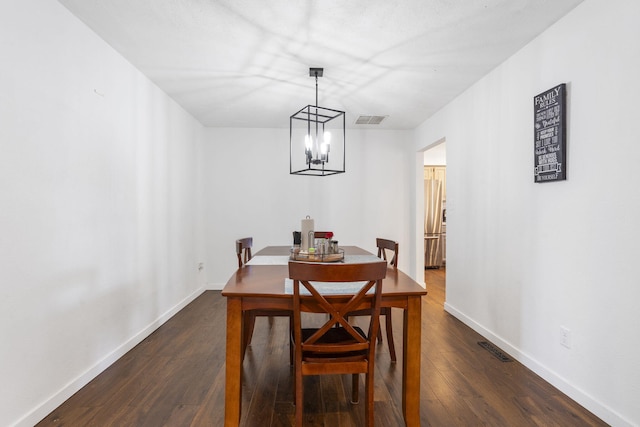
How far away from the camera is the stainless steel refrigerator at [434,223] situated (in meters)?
6.88

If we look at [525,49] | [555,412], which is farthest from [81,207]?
[525,49]

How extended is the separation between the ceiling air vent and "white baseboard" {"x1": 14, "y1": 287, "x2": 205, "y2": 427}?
11.2ft

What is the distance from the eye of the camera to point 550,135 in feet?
7.64

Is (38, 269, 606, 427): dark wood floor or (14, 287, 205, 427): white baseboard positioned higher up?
(14, 287, 205, 427): white baseboard

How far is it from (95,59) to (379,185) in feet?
12.7

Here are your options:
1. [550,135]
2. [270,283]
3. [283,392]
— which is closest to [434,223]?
[550,135]

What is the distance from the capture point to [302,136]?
17.2 ft

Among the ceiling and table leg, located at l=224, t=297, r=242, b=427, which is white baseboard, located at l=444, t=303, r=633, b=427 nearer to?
table leg, located at l=224, t=297, r=242, b=427

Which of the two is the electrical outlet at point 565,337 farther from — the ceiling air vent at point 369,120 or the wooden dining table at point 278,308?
the ceiling air vent at point 369,120

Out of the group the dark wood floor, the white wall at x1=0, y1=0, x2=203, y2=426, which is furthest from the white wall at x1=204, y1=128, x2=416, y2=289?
the dark wood floor

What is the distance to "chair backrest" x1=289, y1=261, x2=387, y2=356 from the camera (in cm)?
155

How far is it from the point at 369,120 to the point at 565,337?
3.42m

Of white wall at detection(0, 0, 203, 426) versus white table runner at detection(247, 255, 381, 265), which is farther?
white table runner at detection(247, 255, 381, 265)

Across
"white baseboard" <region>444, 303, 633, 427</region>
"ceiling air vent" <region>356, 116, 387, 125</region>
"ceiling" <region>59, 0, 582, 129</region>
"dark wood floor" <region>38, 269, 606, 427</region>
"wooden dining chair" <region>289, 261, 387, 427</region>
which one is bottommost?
"dark wood floor" <region>38, 269, 606, 427</region>
